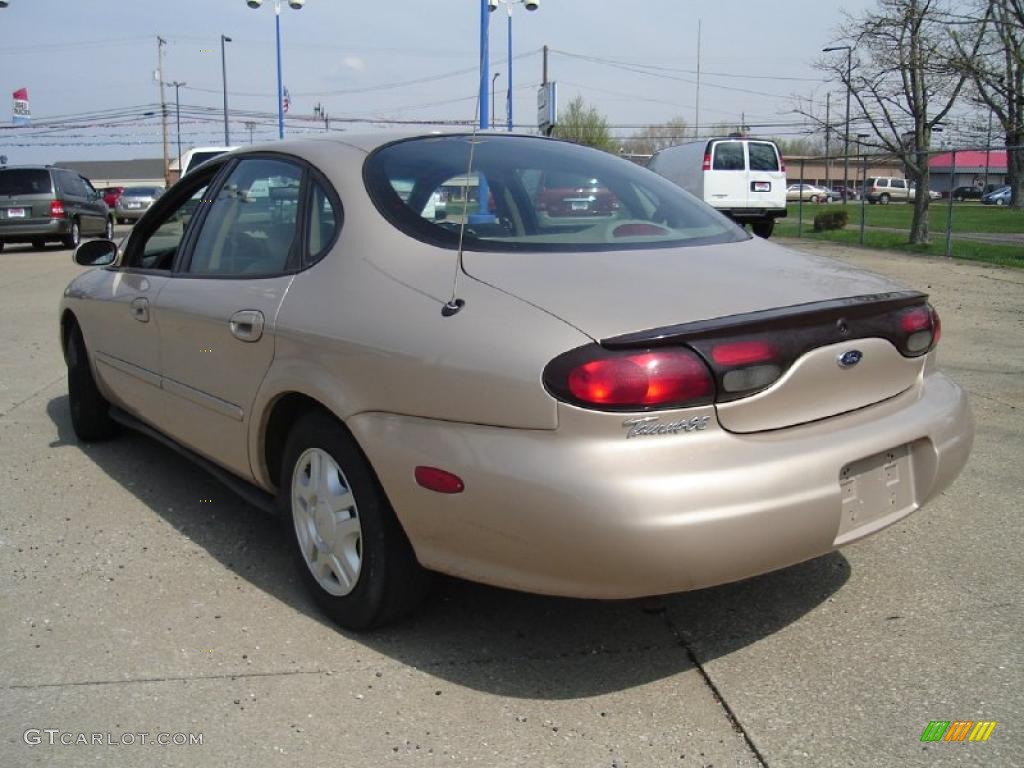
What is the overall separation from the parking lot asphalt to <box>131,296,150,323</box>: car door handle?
855 millimetres

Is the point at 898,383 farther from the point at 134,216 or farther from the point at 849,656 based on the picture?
the point at 134,216

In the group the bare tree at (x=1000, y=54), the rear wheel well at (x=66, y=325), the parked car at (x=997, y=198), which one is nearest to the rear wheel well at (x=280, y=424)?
the rear wheel well at (x=66, y=325)

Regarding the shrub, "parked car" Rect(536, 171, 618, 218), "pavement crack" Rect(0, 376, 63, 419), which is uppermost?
the shrub

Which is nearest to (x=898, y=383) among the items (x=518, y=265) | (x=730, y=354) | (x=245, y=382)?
(x=730, y=354)

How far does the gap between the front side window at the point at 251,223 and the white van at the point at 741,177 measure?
17.5 m

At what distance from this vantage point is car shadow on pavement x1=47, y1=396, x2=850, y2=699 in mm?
2898

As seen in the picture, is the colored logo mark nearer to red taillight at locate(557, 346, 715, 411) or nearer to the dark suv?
red taillight at locate(557, 346, 715, 411)

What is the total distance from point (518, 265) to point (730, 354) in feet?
2.22

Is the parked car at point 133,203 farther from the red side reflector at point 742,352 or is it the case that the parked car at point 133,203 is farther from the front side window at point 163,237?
the red side reflector at point 742,352

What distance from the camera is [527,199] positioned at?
346 centimetres

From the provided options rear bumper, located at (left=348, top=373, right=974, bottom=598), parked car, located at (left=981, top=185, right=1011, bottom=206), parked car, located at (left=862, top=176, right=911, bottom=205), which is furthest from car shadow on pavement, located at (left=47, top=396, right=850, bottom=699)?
parked car, located at (left=862, top=176, right=911, bottom=205)

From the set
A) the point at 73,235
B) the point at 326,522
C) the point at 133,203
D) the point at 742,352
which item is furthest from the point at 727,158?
the point at 133,203

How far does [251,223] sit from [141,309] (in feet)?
2.78

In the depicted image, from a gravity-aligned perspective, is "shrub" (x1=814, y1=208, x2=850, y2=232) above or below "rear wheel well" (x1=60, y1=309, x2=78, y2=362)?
above
